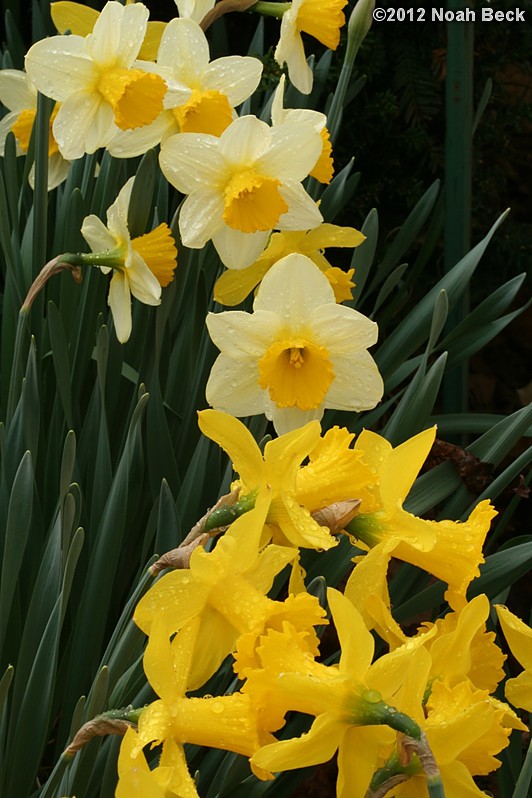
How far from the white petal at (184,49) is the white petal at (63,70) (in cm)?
9

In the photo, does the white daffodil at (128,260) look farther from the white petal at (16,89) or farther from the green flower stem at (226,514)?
the green flower stem at (226,514)

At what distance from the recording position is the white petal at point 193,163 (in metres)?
1.17

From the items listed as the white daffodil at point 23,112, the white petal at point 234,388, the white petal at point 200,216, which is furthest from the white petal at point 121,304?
the white daffodil at point 23,112

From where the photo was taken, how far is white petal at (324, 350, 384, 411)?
40.9 inches

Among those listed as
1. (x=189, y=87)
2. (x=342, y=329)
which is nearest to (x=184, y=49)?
(x=189, y=87)

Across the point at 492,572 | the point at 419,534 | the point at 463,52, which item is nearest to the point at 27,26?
the point at 463,52

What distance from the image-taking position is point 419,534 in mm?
732

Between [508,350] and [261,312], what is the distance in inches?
77.6

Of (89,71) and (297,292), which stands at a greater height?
(89,71)

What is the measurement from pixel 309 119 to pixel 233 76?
156 millimetres

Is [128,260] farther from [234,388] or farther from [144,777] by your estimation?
[144,777]

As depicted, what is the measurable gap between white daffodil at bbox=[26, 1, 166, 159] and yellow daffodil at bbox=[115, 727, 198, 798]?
78 centimetres

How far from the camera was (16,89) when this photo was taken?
1.51m

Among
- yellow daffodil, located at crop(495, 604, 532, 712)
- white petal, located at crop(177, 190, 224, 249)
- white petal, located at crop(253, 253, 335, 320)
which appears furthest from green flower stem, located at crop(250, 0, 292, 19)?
yellow daffodil, located at crop(495, 604, 532, 712)
